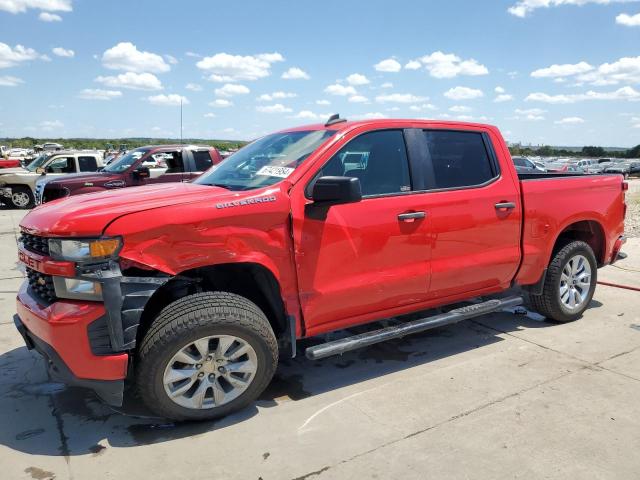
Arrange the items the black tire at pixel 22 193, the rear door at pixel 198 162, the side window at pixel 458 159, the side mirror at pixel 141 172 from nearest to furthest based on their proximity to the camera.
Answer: the side window at pixel 458 159
the side mirror at pixel 141 172
the rear door at pixel 198 162
the black tire at pixel 22 193

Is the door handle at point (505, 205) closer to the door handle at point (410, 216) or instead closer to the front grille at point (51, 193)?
the door handle at point (410, 216)

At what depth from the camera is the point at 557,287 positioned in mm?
4824

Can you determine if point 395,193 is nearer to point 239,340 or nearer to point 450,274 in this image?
point 450,274

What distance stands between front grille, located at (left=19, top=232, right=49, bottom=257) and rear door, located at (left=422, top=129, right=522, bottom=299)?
258 cm

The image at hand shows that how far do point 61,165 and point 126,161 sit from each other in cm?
587

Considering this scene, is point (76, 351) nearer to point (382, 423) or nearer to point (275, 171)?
point (275, 171)

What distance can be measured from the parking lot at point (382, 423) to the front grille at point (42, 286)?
0.85 metres

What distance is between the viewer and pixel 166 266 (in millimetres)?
2912

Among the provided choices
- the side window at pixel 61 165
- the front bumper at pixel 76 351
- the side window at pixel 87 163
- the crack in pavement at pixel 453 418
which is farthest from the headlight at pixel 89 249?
the side window at pixel 61 165

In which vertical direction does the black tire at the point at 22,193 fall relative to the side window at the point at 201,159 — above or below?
below

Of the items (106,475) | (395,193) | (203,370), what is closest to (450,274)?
(395,193)

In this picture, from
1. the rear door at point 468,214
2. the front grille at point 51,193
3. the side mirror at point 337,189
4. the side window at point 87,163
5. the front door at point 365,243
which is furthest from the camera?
the side window at point 87,163

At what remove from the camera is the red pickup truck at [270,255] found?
2.83m

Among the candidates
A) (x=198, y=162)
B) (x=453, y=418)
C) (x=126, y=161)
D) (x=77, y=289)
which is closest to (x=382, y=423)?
(x=453, y=418)
